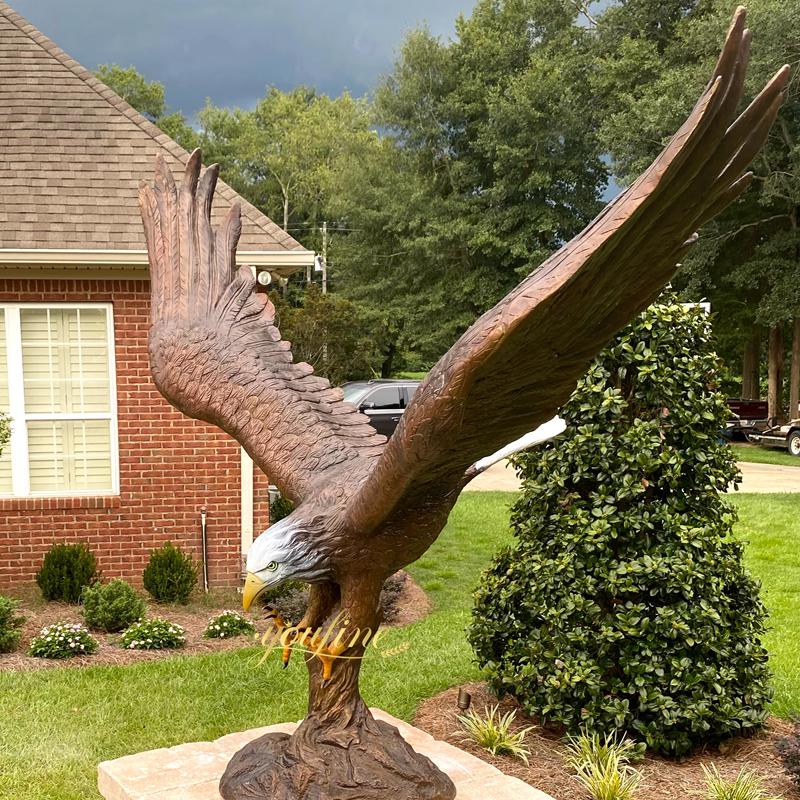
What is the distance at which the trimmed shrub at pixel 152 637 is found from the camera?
6.61 metres

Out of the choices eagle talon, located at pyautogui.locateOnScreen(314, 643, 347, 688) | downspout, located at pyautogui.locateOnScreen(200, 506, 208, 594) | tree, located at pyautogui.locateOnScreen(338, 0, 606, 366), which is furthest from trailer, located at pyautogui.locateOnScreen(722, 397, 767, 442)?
eagle talon, located at pyautogui.locateOnScreen(314, 643, 347, 688)

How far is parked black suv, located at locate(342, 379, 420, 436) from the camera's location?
16406mm

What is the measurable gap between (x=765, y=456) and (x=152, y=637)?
57.0 ft

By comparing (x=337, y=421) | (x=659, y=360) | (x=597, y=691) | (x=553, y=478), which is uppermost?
(x=659, y=360)

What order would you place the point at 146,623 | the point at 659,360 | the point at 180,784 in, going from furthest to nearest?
the point at 146,623 → the point at 659,360 → the point at 180,784

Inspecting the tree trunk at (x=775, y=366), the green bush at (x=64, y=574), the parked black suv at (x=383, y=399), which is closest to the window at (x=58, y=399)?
the green bush at (x=64, y=574)

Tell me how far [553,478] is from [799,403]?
20072 mm

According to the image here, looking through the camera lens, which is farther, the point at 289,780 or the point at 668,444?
the point at 668,444

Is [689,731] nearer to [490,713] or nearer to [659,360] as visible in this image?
[490,713]

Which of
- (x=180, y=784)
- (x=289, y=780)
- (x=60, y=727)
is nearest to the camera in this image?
(x=289, y=780)

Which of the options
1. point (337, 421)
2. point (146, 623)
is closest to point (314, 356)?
point (146, 623)

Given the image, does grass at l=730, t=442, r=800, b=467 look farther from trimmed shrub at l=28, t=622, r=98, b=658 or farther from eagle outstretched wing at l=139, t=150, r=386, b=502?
eagle outstretched wing at l=139, t=150, r=386, b=502

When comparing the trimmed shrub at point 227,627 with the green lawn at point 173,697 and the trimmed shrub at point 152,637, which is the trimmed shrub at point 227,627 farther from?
the green lawn at point 173,697

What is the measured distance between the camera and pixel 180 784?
3.85 meters
